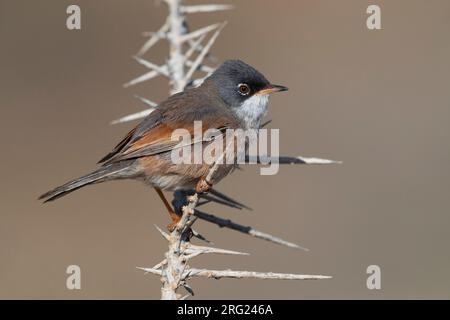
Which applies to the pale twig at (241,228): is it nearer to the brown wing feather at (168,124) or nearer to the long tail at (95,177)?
the long tail at (95,177)

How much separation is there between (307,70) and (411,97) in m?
1.71

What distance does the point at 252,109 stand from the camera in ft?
17.5

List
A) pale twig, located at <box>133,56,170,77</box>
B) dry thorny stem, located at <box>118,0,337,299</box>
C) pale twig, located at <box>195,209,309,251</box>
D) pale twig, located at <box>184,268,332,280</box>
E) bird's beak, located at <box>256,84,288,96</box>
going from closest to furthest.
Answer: pale twig, located at <box>184,268,332,280</box> < dry thorny stem, located at <box>118,0,337,299</box> < pale twig, located at <box>195,209,309,251</box> < pale twig, located at <box>133,56,170,77</box> < bird's beak, located at <box>256,84,288,96</box>

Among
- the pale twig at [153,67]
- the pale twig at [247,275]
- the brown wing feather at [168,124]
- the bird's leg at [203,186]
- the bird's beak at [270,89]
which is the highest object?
the pale twig at [153,67]

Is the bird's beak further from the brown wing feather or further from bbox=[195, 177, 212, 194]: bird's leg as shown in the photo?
bbox=[195, 177, 212, 194]: bird's leg

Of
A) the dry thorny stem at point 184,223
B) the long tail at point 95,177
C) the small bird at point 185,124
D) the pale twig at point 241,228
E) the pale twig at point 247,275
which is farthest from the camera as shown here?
the small bird at point 185,124

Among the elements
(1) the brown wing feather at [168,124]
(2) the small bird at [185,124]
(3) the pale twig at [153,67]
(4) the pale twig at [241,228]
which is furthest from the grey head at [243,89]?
(4) the pale twig at [241,228]

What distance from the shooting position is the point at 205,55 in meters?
4.86

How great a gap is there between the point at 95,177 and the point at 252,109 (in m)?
1.40

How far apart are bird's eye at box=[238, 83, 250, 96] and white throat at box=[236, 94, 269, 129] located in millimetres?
61

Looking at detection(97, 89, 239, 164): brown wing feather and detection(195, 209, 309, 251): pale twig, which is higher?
detection(97, 89, 239, 164): brown wing feather

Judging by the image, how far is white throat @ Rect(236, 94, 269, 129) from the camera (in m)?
5.34

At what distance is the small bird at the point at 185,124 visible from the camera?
193 inches

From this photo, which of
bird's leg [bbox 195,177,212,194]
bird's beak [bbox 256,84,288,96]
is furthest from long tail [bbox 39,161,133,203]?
bird's beak [bbox 256,84,288,96]
